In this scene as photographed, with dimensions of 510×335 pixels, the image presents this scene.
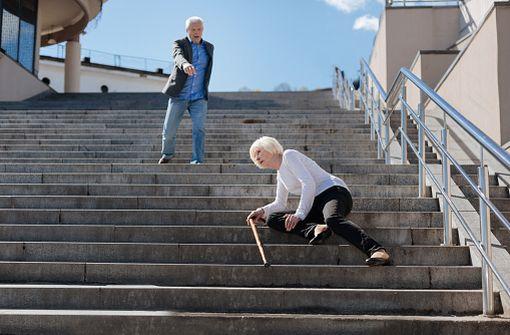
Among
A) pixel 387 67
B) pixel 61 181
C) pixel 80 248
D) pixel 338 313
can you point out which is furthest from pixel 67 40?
pixel 338 313

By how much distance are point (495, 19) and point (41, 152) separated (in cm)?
600

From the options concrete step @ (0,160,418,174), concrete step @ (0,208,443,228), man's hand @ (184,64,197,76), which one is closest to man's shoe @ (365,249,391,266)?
concrete step @ (0,208,443,228)

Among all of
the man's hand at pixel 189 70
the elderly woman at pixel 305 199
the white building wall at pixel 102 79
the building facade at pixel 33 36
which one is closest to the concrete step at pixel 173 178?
the man's hand at pixel 189 70

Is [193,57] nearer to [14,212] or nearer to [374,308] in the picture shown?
[14,212]

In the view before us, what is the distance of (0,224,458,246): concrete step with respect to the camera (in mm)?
4320

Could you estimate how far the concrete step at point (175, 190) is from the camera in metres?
5.21

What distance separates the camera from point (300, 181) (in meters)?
4.17

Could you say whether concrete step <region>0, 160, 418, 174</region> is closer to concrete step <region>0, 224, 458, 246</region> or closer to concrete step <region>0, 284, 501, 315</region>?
concrete step <region>0, 224, 458, 246</region>

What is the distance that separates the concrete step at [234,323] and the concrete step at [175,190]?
1.96 m

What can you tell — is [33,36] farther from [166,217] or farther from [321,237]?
[321,237]

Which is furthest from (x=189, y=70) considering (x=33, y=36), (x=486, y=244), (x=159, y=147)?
(x=33, y=36)

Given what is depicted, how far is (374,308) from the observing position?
3.54 metres

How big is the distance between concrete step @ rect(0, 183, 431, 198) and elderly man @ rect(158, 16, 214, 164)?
3.32 ft

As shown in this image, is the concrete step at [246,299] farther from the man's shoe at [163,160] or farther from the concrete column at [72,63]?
the concrete column at [72,63]
